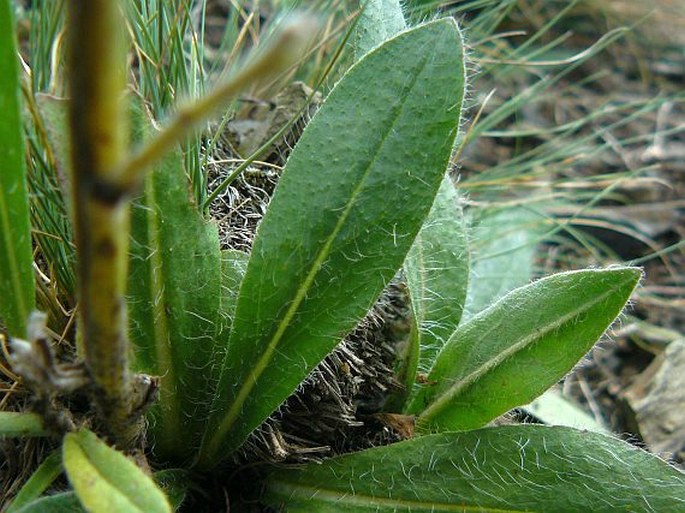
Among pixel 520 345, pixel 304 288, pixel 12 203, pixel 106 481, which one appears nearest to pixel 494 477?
pixel 520 345

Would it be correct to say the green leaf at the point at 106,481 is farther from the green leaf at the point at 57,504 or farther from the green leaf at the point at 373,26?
the green leaf at the point at 373,26

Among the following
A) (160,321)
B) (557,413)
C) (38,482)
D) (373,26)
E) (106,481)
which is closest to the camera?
(106,481)

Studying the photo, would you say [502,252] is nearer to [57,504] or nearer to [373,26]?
[373,26]

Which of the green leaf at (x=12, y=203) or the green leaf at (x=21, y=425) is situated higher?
the green leaf at (x=12, y=203)

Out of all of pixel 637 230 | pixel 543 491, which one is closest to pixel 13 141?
pixel 543 491

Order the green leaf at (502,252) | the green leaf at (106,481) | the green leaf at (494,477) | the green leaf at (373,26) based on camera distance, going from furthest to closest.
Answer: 1. the green leaf at (502,252)
2. the green leaf at (373,26)
3. the green leaf at (494,477)
4. the green leaf at (106,481)

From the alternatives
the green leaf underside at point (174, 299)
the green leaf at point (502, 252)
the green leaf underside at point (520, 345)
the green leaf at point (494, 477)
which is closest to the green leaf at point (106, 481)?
the green leaf underside at point (174, 299)
